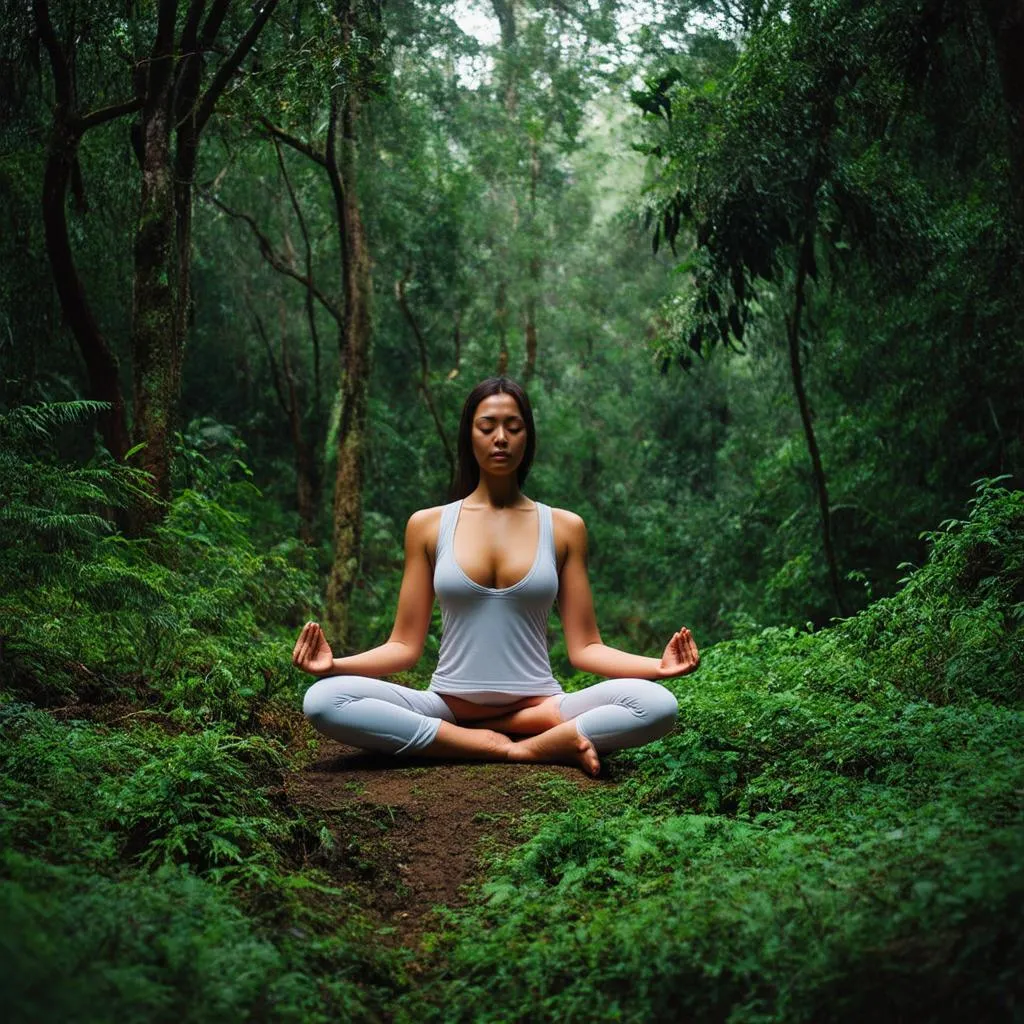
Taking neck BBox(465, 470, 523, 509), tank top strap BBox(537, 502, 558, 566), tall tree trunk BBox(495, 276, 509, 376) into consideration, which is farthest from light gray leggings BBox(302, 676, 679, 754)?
tall tree trunk BBox(495, 276, 509, 376)

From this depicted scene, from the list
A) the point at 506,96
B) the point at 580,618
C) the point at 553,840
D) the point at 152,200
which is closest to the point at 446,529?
the point at 580,618

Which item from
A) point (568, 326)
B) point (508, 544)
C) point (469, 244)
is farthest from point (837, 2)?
point (568, 326)

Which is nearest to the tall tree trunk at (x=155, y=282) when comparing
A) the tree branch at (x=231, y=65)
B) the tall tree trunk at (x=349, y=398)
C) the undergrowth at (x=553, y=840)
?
the tree branch at (x=231, y=65)

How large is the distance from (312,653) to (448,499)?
1.32 metres

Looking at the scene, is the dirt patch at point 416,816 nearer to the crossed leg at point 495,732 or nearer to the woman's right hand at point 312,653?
the crossed leg at point 495,732

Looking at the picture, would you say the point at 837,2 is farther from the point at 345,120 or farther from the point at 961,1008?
the point at 961,1008

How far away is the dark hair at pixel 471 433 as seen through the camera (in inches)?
216

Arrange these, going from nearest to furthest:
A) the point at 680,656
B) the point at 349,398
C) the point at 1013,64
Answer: the point at 1013,64 < the point at 680,656 < the point at 349,398

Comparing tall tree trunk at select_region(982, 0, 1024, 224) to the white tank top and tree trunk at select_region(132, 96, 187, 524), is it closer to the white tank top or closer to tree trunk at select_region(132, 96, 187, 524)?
the white tank top

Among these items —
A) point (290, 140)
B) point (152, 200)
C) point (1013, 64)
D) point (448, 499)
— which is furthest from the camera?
point (290, 140)

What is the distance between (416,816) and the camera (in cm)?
425

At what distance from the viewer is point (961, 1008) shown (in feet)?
7.04

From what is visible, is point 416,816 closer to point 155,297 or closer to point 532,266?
point 155,297

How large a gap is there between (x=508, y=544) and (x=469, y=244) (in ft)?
53.7
